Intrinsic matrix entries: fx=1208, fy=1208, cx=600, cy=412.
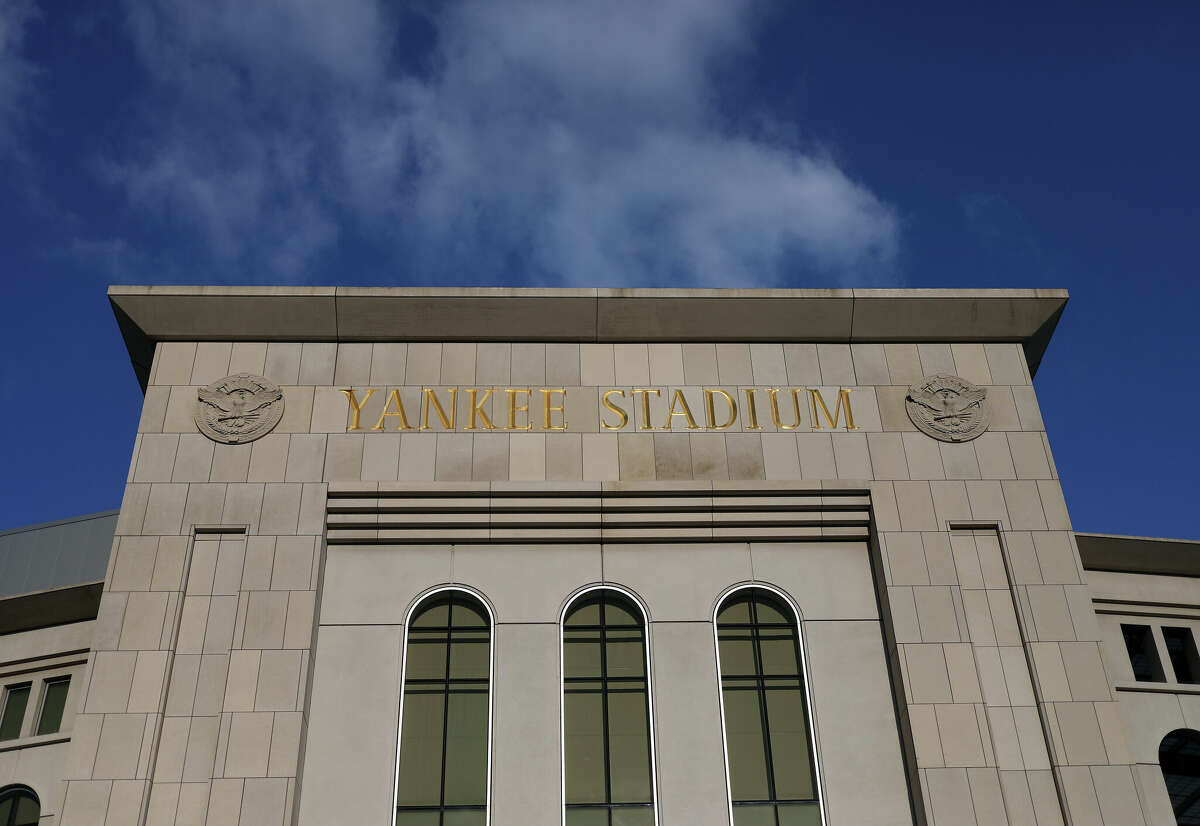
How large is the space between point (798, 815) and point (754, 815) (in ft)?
2.26

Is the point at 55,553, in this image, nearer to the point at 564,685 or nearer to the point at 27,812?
the point at 27,812

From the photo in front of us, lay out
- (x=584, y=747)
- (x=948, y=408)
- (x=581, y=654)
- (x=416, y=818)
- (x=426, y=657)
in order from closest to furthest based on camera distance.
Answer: (x=416, y=818)
(x=584, y=747)
(x=426, y=657)
(x=581, y=654)
(x=948, y=408)

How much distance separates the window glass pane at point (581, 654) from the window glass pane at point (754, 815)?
3.12 meters

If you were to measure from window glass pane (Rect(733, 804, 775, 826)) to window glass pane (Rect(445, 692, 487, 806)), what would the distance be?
12.9ft

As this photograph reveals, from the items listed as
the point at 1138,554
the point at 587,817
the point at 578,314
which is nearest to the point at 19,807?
the point at 587,817

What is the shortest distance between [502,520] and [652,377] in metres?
3.97

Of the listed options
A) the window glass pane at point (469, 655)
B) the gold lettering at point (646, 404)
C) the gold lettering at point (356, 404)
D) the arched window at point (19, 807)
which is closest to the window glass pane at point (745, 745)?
the window glass pane at point (469, 655)

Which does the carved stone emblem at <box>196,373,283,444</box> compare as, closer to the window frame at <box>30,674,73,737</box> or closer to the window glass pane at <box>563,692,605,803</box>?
the window frame at <box>30,674,73,737</box>

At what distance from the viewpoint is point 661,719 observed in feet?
63.7

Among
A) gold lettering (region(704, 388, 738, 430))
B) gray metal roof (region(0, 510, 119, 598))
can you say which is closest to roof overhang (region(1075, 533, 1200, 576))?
gold lettering (region(704, 388, 738, 430))

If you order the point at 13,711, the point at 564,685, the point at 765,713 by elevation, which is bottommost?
the point at 765,713

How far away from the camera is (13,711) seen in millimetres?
22938

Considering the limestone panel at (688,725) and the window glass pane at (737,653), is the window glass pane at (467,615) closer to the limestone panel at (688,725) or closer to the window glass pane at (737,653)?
the limestone panel at (688,725)

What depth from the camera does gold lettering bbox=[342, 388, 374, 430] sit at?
21.7 meters
